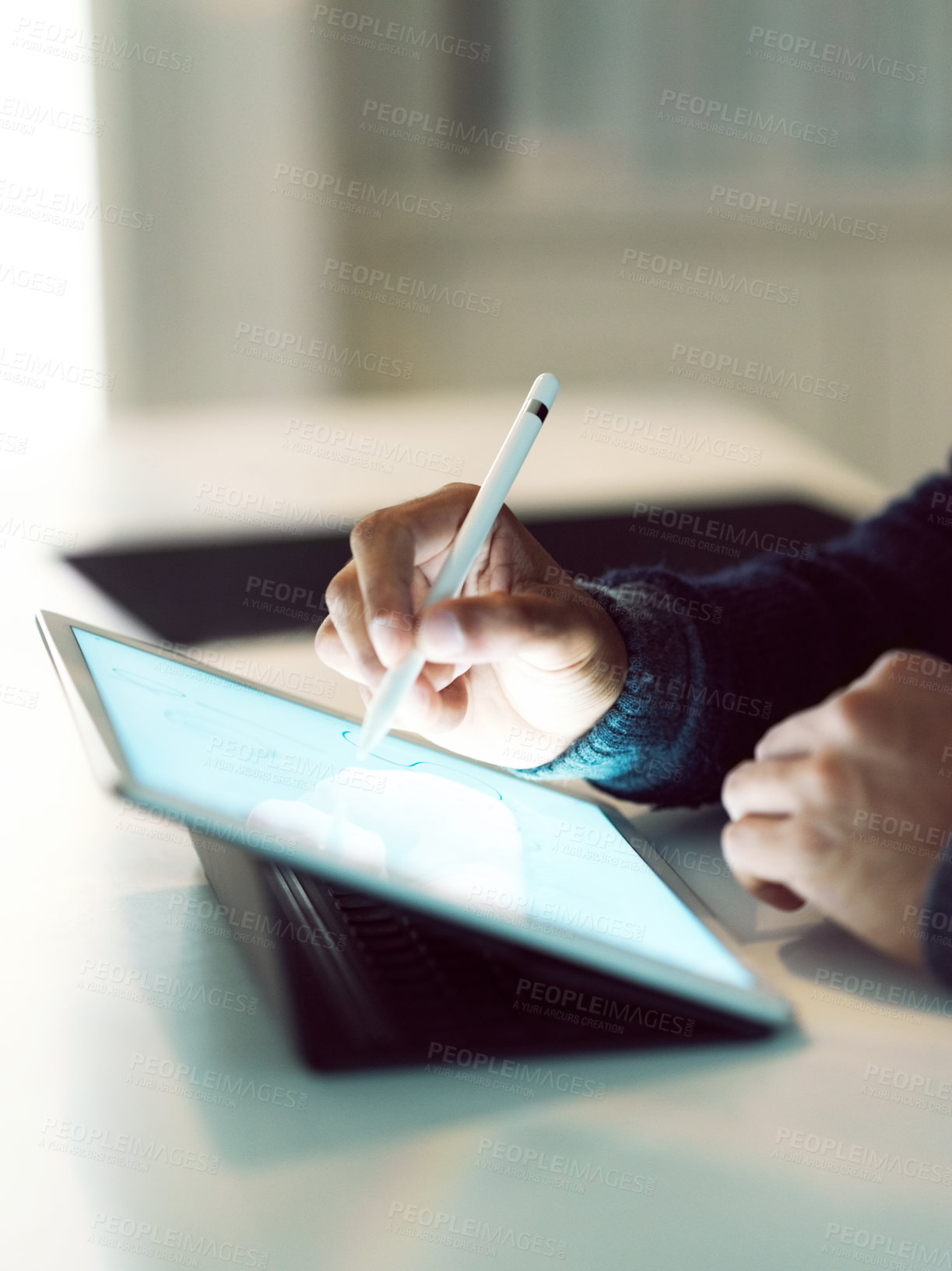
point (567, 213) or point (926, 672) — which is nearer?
point (926, 672)

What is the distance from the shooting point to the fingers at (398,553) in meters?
0.56

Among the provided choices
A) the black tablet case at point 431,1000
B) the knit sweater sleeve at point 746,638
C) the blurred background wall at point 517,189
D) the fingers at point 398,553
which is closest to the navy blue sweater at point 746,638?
the knit sweater sleeve at point 746,638

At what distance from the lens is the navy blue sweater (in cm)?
68

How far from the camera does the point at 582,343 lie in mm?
3062

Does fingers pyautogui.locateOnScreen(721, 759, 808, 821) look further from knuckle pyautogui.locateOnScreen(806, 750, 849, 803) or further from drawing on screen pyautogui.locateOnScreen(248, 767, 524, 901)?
drawing on screen pyautogui.locateOnScreen(248, 767, 524, 901)

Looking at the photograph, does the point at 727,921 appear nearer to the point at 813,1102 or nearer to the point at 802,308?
the point at 813,1102

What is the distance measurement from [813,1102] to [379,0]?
113 inches

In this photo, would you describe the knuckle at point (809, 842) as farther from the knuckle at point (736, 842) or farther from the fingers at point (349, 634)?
the fingers at point (349, 634)

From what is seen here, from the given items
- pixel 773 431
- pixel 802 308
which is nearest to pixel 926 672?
pixel 773 431

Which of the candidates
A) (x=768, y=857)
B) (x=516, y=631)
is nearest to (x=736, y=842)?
(x=768, y=857)

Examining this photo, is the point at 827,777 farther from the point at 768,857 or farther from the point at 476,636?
the point at 476,636

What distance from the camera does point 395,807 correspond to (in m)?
0.51

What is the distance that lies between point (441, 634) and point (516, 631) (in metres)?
0.05

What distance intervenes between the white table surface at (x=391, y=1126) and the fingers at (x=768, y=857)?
1 centimetres
